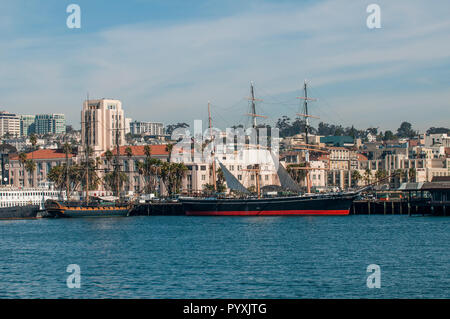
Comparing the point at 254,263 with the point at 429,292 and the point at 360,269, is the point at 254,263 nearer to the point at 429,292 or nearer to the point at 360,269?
the point at 360,269

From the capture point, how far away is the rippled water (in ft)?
110

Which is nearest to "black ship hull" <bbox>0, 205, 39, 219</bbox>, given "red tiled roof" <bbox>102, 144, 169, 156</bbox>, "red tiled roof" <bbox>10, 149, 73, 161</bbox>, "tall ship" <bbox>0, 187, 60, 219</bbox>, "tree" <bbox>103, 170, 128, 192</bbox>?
"tall ship" <bbox>0, 187, 60, 219</bbox>

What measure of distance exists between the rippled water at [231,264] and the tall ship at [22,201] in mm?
43788

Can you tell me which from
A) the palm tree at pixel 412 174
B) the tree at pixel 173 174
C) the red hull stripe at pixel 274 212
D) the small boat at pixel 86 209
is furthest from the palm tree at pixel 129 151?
the palm tree at pixel 412 174

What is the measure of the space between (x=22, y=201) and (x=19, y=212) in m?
10.5

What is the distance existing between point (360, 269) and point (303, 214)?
6954cm

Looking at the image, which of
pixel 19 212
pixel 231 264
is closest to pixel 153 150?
pixel 19 212

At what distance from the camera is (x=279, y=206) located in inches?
4414

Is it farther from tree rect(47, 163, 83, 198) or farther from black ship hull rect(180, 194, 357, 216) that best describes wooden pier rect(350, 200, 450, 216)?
tree rect(47, 163, 83, 198)

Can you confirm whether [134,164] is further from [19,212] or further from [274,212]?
[274,212]

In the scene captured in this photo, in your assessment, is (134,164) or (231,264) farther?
(134,164)

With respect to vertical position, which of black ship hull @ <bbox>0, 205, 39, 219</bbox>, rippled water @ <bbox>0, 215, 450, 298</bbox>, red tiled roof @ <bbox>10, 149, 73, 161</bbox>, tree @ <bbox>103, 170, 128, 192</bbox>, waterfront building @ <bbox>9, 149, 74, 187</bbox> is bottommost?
rippled water @ <bbox>0, 215, 450, 298</bbox>

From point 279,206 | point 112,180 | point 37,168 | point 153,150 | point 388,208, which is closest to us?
point 279,206

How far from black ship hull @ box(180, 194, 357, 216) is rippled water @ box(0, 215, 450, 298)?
3665 cm
